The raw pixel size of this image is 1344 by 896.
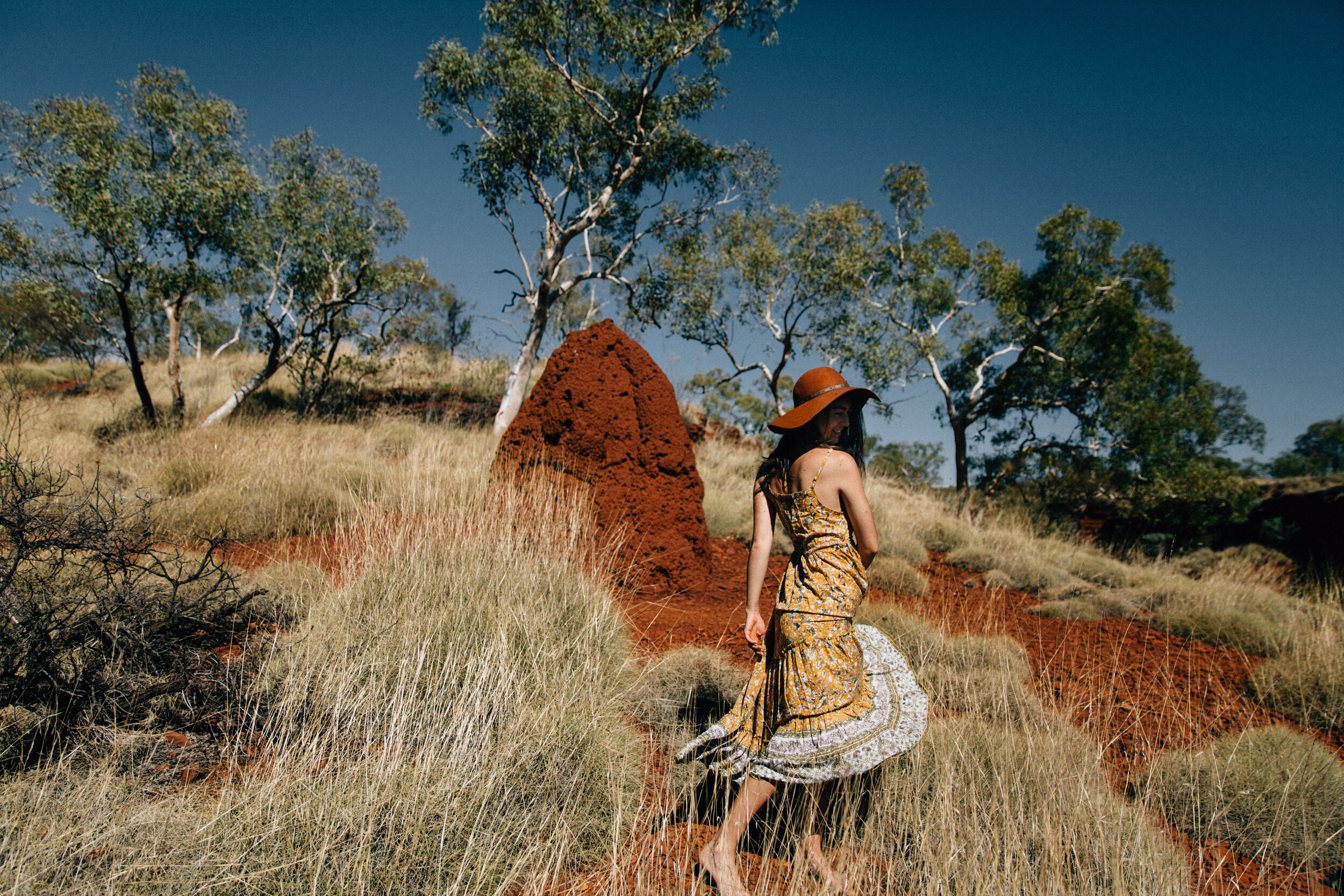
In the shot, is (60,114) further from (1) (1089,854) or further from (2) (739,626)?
(1) (1089,854)

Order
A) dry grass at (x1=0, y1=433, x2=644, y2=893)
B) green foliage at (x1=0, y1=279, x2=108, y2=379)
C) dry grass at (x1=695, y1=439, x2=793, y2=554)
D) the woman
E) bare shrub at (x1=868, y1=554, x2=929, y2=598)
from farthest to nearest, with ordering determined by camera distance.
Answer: green foliage at (x1=0, y1=279, x2=108, y2=379) → dry grass at (x1=695, y1=439, x2=793, y2=554) → bare shrub at (x1=868, y1=554, x2=929, y2=598) → the woman → dry grass at (x1=0, y1=433, x2=644, y2=893)

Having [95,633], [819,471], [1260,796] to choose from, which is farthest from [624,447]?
[1260,796]

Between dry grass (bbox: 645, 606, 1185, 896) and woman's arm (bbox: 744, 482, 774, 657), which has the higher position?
woman's arm (bbox: 744, 482, 774, 657)

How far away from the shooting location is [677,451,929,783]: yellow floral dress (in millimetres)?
1979

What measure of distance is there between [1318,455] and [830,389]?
49393 millimetres

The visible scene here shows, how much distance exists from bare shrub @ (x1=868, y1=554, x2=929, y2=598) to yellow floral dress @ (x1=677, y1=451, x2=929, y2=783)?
14.8 feet

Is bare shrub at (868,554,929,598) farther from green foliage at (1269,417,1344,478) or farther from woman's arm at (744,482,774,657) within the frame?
green foliage at (1269,417,1344,478)

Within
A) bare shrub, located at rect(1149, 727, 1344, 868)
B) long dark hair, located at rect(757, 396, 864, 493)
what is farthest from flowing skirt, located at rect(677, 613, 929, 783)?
bare shrub, located at rect(1149, 727, 1344, 868)

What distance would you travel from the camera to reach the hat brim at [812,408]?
7.06ft

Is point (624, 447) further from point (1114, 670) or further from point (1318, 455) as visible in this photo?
point (1318, 455)

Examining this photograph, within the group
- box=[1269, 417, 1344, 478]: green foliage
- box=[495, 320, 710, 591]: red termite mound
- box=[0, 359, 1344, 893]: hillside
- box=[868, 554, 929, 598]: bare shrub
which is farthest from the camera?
box=[1269, 417, 1344, 478]: green foliage

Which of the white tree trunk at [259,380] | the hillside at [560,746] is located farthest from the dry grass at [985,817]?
the white tree trunk at [259,380]

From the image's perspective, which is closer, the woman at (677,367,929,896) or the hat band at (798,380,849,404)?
the woman at (677,367,929,896)

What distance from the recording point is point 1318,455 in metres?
33.3
